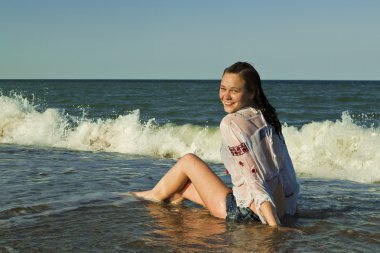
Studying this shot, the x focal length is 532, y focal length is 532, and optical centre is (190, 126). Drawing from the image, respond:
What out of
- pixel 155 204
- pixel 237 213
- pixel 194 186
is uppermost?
pixel 194 186

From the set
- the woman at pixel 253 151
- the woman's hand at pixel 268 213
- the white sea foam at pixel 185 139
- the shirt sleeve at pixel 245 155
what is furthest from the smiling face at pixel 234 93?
the white sea foam at pixel 185 139

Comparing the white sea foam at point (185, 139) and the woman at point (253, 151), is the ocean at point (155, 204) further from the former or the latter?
the woman at point (253, 151)

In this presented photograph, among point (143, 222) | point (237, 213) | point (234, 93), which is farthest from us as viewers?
point (143, 222)

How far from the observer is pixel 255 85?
4445 mm

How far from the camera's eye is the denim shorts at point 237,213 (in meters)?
4.62

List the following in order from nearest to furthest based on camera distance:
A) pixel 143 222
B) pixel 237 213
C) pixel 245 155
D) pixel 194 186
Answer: pixel 245 155 < pixel 237 213 < pixel 143 222 < pixel 194 186

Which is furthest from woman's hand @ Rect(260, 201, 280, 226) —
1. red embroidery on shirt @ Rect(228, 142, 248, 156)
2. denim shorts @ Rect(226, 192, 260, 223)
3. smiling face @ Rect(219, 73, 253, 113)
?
smiling face @ Rect(219, 73, 253, 113)

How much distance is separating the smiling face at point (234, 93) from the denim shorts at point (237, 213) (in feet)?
2.84

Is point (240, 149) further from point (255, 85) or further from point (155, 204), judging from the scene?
point (155, 204)

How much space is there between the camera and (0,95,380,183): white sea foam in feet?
34.3

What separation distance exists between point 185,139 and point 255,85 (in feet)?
34.1

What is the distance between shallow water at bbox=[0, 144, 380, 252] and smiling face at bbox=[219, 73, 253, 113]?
1.05m

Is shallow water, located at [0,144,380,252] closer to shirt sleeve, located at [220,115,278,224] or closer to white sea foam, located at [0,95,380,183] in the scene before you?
shirt sleeve, located at [220,115,278,224]

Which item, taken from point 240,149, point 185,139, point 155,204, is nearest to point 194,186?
point 155,204
